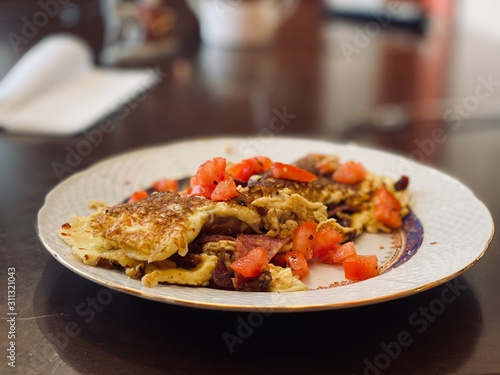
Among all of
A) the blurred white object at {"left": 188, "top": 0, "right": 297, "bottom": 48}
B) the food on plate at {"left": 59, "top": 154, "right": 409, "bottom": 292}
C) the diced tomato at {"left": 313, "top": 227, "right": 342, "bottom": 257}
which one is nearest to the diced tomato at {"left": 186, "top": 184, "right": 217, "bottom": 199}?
the food on plate at {"left": 59, "top": 154, "right": 409, "bottom": 292}

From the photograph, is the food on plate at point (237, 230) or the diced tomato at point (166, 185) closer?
the food on plate at point (237, 230)

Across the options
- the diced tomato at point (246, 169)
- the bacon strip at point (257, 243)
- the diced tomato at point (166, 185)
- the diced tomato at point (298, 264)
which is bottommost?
the diced tomato at point (166, 185)

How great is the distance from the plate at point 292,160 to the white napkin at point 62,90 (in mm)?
792

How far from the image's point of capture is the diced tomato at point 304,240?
1.37 metres

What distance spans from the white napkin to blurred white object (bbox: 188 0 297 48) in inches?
26.4

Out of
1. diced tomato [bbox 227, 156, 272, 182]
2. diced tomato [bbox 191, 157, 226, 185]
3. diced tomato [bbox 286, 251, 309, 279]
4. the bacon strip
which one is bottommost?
diced tomato [bbox 286, 251, 309, 279]

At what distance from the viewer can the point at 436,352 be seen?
3.78 feet

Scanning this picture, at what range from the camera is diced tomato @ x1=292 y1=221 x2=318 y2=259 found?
1.37 metres

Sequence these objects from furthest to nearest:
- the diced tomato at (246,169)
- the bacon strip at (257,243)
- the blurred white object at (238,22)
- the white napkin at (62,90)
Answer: the blurred white object at (238,22) → the white napkin at (62,90) → the diced tomato at (246,169) → the bacon strip at (257,243)

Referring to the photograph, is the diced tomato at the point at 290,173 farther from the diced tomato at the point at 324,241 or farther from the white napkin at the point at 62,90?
the white napkin at the point at 62,90

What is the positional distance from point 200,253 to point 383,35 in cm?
343

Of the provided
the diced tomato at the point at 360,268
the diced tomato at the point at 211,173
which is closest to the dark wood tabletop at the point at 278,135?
the diced tomato at the point at 360,268

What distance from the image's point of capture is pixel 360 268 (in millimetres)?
1305

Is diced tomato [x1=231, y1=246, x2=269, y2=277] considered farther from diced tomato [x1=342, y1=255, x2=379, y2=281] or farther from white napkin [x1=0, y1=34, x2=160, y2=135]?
white napkin [x1=0, y1=34, x2=160, y2=135]
